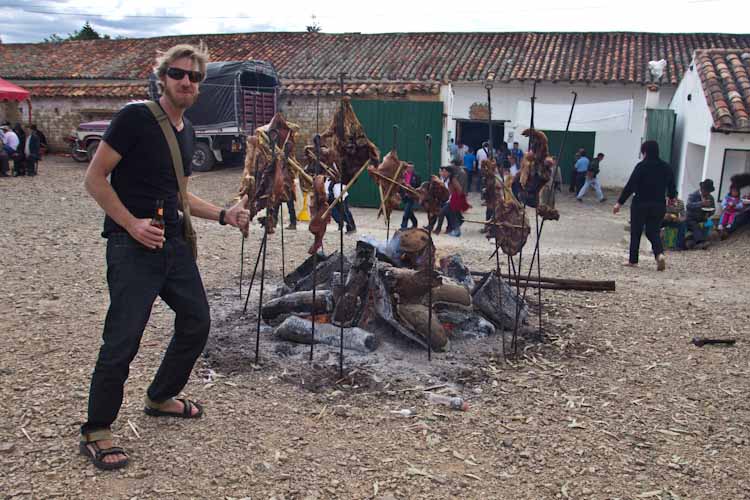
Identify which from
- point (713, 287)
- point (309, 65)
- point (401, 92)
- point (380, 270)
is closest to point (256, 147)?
point (380, 270)

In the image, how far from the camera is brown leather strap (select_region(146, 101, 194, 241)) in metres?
3.26

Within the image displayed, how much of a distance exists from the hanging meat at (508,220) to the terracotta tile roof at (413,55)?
48.9ft

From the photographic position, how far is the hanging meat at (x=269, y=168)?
538 cm

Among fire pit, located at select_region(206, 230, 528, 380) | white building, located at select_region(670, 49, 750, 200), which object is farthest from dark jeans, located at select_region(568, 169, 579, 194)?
fire pit, located at select_region(206, 230, 528, 380)

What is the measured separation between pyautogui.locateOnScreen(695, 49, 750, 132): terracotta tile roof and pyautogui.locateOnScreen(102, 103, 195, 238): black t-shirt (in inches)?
427

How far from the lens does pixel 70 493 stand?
307cm

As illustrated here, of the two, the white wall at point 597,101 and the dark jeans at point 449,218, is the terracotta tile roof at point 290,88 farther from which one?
the dark jeans at point 449,218

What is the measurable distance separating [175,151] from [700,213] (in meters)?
10.3

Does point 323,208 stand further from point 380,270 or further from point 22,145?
point 22,145

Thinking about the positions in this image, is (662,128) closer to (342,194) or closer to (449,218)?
(449,218)

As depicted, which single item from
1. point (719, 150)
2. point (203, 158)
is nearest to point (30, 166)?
point (203, 158)

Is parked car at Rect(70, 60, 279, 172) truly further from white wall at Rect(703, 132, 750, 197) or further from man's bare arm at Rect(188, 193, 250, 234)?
man's bare arm at Rect(188, 193, 250, 234)

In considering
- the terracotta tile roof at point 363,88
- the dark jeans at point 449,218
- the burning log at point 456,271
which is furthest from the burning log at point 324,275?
the terracotta tile roof at point 363,88

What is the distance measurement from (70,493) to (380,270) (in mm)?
3016
